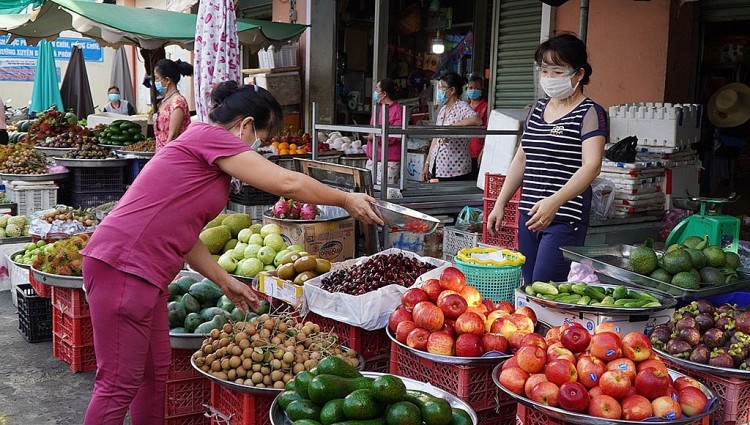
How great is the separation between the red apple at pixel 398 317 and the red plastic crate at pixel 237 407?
1.94 feet

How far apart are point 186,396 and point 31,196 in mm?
5184

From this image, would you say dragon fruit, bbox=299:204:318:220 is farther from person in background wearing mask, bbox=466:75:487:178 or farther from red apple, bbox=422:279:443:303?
person in background wearing mask, bbox=466:75:487:178

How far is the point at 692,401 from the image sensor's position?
236 centimetres

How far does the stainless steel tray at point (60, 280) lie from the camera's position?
4654 millimetres

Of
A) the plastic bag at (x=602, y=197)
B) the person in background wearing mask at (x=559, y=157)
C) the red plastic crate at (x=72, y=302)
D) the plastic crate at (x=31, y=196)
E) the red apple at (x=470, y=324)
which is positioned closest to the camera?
the red apple at (x=470, y=324)

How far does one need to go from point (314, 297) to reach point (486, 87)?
716 cm

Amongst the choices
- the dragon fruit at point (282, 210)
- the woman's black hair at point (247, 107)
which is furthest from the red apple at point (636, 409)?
the dragon fruit at point (282, 210)

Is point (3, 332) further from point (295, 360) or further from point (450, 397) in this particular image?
point (450, 397)

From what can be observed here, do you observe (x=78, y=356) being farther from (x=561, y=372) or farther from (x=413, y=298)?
(x=561, y=372)

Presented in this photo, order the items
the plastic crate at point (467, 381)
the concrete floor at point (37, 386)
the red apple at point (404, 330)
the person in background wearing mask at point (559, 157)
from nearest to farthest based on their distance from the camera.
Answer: the plastic crate at point (467, 381), the red apple at point (404, 330), the person in background wearing mask at point (559, 157), the concrete floor at point (37, 386)

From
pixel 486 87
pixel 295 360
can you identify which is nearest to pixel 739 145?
pixel 486 87

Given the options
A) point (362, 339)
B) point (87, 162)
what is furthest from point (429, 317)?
point (87, 162)

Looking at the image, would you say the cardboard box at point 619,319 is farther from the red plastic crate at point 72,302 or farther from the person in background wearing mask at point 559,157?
the red plastic crate at point 72,302

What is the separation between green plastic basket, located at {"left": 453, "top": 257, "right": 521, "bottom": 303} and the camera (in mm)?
3682
